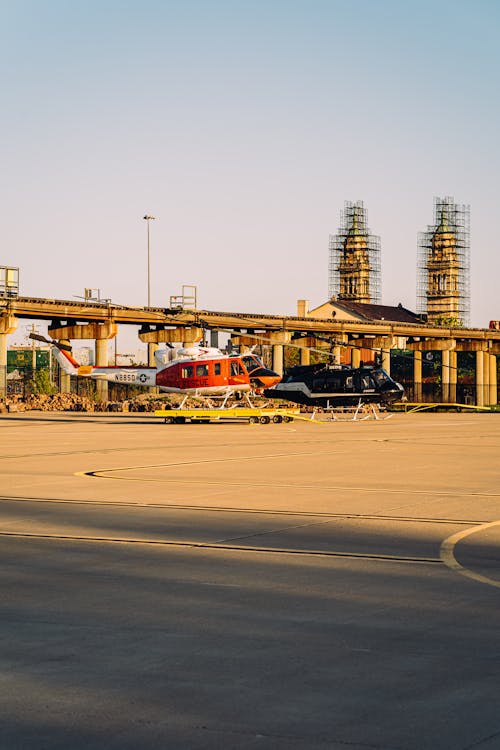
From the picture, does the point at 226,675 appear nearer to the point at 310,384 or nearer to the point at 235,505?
the point at 235,505

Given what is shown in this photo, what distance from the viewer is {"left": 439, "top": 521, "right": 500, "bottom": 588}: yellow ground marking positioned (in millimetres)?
10336

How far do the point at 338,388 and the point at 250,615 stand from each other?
44.6 meters

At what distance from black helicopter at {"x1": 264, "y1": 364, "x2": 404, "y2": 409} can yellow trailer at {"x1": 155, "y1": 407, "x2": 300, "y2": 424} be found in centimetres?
134

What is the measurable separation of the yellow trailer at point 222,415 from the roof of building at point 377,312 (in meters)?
126

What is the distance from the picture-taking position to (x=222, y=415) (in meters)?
49.9

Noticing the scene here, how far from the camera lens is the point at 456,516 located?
597 inches

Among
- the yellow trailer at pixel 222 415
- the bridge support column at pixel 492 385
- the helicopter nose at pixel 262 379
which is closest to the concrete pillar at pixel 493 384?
the bridge support column at pixel 492 385

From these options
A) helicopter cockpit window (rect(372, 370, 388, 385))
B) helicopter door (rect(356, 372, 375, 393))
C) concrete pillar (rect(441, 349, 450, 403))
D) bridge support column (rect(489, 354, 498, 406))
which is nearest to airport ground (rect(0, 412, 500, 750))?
helicopter door (rect(356, 372, 375, 393))

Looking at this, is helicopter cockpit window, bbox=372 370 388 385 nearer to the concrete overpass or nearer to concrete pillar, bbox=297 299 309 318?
the concrete overpass

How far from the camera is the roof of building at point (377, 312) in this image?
7146 inches

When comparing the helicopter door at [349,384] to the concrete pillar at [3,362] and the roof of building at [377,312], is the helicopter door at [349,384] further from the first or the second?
the roof of building at [377,312]

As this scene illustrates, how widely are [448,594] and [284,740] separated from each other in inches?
171

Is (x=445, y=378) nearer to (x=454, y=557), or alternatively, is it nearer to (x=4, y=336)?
(x=4, y=336)

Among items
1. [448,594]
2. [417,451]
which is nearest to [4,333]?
[417,451]
